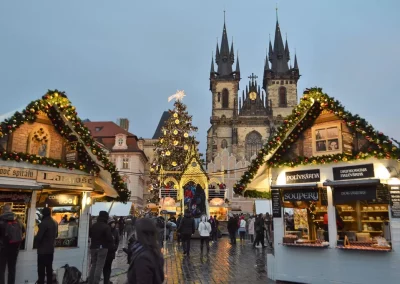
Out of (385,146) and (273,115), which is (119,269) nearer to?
(385,146)

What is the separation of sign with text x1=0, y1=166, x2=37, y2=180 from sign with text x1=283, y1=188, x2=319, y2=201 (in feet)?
19.6

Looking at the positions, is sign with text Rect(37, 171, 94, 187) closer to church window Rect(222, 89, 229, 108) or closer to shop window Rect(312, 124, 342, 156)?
shop window Rect(312, 124, 342, 156)

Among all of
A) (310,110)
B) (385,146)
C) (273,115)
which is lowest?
(385,146)

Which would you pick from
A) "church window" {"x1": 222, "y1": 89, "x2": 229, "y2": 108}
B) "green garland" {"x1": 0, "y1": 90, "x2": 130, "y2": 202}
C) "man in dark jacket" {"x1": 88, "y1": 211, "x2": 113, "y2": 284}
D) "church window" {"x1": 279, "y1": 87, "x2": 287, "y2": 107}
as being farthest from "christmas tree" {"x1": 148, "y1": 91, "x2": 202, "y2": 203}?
"church window" {"x1": 279, "y1": 87, "x2": 287, "y2": 107}

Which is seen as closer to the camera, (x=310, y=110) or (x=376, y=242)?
(x=376, y=242)

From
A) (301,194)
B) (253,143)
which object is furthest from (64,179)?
(253,143)

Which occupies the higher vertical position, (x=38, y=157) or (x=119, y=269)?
(x=38, y=157)

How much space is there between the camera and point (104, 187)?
32.6 ft

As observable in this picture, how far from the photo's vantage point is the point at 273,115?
219 ft

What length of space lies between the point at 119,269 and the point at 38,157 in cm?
422

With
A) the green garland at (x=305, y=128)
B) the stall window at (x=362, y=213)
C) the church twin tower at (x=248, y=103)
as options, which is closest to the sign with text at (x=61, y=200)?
the green garland at (x=305, y=128)

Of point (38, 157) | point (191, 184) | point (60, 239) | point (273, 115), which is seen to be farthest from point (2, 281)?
point (273, 115)

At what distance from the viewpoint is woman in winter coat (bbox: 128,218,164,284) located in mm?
2938

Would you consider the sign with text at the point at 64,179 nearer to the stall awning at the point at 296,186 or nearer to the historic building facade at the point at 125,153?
the stall awning at the point at 296,186
